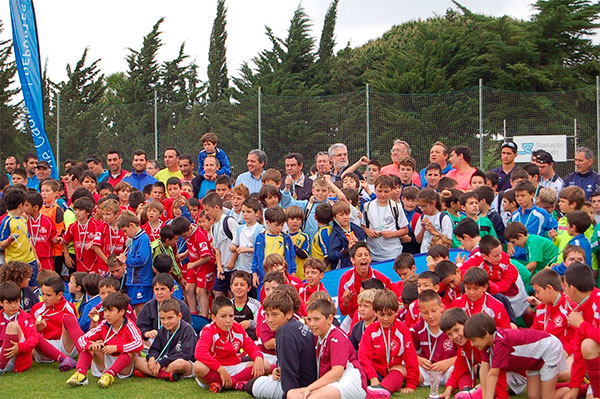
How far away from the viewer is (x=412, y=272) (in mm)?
7191

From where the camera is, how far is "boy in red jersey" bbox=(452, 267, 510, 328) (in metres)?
6.14

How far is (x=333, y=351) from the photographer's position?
18.0ft

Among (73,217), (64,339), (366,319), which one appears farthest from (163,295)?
(73,217)

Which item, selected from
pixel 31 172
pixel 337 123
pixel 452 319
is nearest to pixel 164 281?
pixel 452 319

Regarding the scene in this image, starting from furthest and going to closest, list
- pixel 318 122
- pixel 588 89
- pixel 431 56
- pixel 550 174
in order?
pixel 431 56 < pixel 318 122 < pixel 588 89 < pixel 550 174

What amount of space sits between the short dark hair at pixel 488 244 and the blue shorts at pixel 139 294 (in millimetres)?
3872

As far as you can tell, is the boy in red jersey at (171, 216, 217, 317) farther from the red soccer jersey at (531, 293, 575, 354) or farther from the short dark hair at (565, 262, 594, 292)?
the short dark hair at (565, 262, 594, 292)

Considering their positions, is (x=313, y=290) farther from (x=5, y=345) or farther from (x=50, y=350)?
(x=5, y=345)

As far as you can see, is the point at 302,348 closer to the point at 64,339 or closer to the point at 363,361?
the point at 363,361

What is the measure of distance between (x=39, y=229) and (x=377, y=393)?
5357 mm

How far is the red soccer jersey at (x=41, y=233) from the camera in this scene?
9.11 m

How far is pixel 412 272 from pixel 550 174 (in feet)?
11.1

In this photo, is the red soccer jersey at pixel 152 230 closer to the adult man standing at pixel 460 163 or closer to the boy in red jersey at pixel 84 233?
the boy in red jersey at pixel 84 233

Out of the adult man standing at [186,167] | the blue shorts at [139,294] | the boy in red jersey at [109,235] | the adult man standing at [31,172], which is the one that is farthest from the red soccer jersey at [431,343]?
the adult man standing at [31,172]
